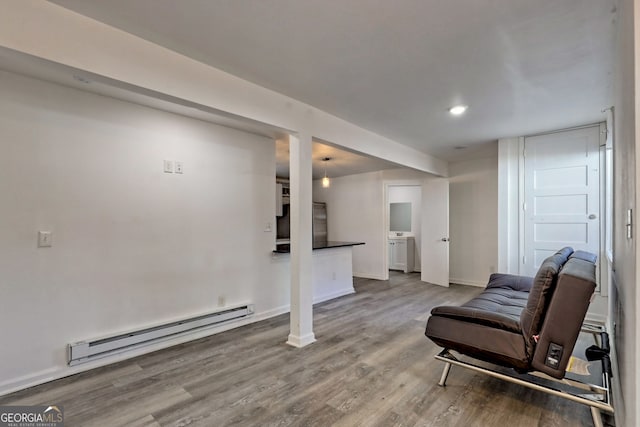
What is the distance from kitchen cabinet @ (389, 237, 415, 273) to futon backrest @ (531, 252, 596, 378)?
568 centimetres

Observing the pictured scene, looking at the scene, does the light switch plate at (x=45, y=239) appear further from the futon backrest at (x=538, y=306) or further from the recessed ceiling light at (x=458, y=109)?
the recessed ceiling light at (x=458, y=109)

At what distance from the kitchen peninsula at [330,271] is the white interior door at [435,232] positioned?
1779 mm

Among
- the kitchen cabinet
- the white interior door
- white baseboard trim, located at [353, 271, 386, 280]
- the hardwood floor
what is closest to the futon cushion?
the hardwood floor

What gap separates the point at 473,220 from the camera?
6059 mm

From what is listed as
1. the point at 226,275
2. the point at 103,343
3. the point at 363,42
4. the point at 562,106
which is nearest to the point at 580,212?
the point at 562,106

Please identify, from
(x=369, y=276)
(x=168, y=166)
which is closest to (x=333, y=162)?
(x=369, y=276)

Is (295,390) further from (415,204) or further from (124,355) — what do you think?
(415,204)

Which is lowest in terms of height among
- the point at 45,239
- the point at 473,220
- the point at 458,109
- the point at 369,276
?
the point at 369,276

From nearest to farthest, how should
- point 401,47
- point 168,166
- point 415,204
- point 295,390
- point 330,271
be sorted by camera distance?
point 401,47, point 295,390, point 168,166, point 330,271, point 415,204

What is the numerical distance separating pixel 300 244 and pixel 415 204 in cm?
552

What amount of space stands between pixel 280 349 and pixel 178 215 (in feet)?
5.71

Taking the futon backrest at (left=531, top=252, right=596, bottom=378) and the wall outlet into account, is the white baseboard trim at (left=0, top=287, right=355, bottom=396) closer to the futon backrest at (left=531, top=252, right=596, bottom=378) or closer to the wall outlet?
the wall outlet

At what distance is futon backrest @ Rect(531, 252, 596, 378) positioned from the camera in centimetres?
171

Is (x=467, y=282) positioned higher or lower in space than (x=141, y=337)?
lower
